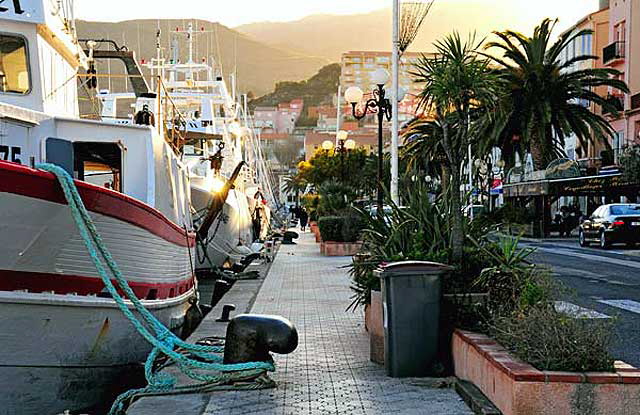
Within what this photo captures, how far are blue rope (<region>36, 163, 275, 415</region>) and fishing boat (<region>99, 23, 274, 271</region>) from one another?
17.0 feet

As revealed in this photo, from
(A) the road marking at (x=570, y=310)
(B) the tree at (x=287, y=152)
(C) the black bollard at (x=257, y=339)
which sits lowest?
(C) the black bollard at (x=257, y=339)

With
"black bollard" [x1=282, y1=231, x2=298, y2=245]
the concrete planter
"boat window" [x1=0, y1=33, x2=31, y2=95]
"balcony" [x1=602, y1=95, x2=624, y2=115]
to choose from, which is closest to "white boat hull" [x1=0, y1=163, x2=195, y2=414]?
the concrete planter

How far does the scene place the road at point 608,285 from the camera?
10.4 meters

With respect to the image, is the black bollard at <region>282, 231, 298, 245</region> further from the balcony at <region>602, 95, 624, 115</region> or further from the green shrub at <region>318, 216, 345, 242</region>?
the balcony at <region>602, 95, 624, 115</region>

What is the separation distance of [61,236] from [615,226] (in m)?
25.5

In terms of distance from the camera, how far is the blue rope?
26.6ft

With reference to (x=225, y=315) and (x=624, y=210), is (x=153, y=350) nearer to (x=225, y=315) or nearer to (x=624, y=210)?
(x=225, y=315)

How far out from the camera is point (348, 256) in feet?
96.0

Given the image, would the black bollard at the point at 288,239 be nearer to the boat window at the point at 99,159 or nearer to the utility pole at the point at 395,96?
the utility pole at the point at 395,96

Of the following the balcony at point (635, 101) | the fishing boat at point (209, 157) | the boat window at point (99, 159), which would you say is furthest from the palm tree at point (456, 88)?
the balcony at point (635, 101)

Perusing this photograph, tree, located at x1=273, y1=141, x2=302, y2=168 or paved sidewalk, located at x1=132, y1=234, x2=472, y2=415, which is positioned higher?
tree, located at x1=273, y1=141, x2=302, y2=168

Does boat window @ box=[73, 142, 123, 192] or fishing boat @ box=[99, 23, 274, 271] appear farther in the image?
fishing boat @ box=[99, 23, 274, 271]

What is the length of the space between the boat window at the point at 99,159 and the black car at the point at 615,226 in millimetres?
22045

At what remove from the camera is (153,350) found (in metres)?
9.07
